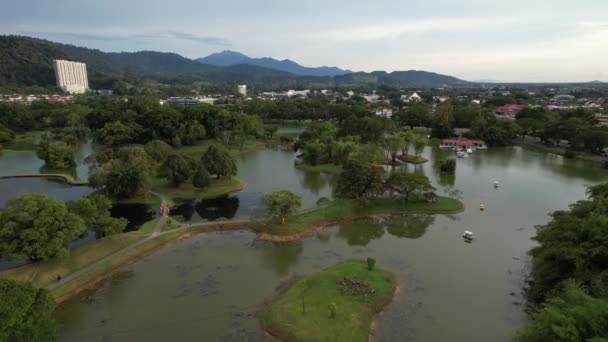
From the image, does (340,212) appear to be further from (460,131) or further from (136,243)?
(460,131)

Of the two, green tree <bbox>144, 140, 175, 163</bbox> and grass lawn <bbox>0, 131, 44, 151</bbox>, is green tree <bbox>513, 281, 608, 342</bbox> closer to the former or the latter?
green tree <bbox>144, 140, 175, 163</bbox>

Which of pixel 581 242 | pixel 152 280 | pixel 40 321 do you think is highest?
pixel 581 242

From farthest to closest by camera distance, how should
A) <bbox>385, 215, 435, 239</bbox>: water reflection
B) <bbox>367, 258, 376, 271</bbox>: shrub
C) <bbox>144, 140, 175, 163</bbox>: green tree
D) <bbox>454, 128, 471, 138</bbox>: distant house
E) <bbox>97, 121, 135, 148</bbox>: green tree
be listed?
<bbox>454, 128, 471, 138</bbox>: distant house → <bbox>97, 121, 135, 148</bbox>: green tree → <bbox>144, 140, 175, 163</bbox>: green tree → <bbox>385, 215, 435, 239</bbox>: water reflection → <bbox>367, 258, 376, 271</bbox>: shrub

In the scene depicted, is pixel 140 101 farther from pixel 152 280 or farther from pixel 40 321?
pixel 40 321

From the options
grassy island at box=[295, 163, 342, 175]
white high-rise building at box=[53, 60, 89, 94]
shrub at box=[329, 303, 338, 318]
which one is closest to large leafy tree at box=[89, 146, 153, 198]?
grassy island at box=[295, 163, 342, 175]

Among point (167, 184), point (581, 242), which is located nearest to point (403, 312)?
point (581, 242)

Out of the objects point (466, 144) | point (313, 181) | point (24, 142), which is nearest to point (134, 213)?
point (313, 181)

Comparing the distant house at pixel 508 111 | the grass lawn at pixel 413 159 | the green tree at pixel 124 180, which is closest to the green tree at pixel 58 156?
the green tree at pixel 124 180
